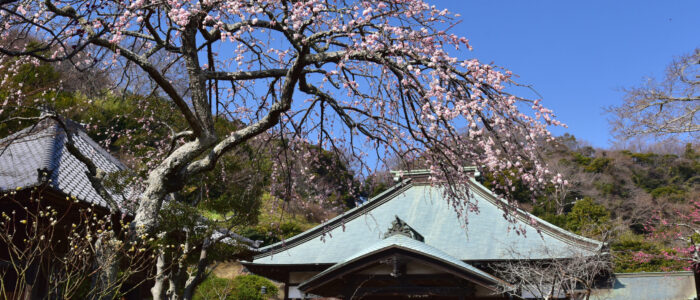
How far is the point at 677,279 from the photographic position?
11.2 meters

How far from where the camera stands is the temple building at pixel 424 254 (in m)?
7.93

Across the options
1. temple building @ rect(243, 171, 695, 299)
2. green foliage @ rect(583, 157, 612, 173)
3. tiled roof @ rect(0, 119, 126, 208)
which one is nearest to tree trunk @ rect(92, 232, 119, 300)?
tiled roof @ rect(0, 119, 126, 208)

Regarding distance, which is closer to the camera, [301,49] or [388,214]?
[301,49]

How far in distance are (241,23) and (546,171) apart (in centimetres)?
352

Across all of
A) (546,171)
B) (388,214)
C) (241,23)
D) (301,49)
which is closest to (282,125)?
(241,23)

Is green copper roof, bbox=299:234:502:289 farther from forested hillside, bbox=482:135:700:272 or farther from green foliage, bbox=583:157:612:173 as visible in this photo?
green foliage, bbox=583:157:612:173

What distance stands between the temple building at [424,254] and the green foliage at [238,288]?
112 inches

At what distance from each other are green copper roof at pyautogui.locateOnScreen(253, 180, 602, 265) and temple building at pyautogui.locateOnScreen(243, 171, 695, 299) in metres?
0.02

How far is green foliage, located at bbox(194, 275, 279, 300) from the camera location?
44.8 feet

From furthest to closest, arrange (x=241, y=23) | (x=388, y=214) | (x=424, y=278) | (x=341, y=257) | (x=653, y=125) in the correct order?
(x=388, y=214)
(x=341, y=257)
(x=653, y=125)
(x=424, y=278)
(x=241, y=23)

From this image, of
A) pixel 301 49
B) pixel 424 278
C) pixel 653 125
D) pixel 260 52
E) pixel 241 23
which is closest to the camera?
pixel 301 49

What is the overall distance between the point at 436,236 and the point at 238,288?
6.31m

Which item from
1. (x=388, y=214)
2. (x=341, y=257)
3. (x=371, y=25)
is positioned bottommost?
(x=341, y=257)

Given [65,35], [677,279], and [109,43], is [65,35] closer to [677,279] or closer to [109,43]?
[109,43]
